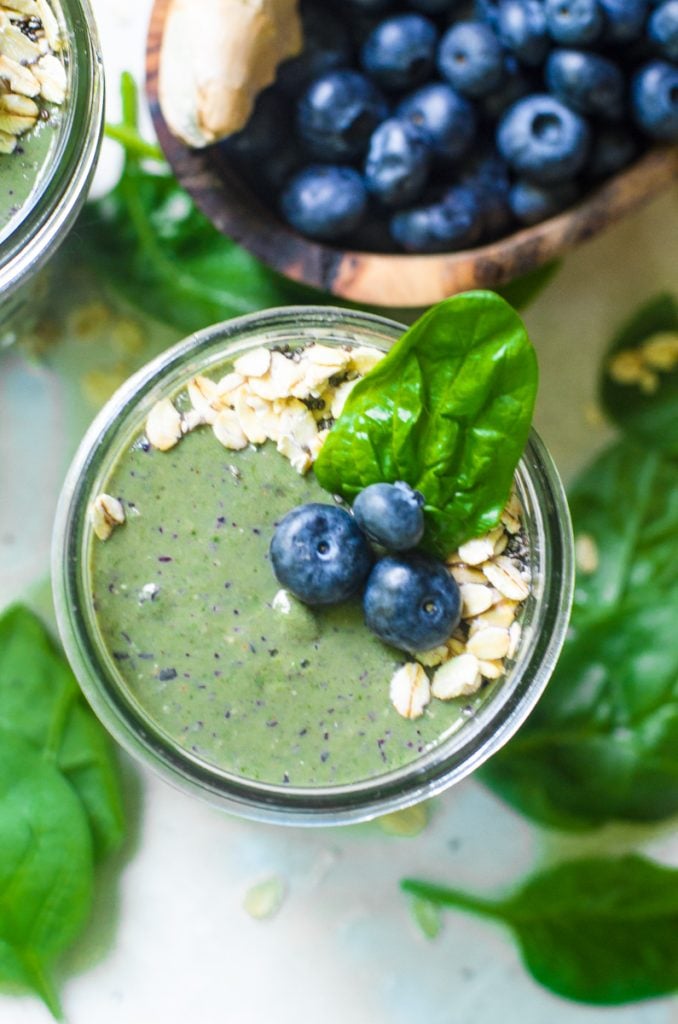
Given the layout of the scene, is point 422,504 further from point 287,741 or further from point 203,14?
point 203,14

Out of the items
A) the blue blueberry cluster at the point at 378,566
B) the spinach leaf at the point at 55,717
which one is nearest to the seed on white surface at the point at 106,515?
the blue blueberry cluster at the point at 378,566

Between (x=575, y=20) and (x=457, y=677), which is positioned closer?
(x=457, y=677)

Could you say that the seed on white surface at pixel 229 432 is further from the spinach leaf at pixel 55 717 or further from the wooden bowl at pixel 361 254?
the spinach leaf at pixel 55 717

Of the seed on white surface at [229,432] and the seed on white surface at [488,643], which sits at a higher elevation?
the seed on white surface at [229,432]

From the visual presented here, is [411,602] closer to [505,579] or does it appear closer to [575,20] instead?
[505,579]

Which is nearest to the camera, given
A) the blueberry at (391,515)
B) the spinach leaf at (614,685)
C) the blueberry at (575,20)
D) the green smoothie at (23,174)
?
the blueberry at (391,515)

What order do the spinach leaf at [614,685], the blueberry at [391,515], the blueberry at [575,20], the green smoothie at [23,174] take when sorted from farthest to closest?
the spinach leaf at [614,685] < the blueberry at [575,20] < the green smoothie at [23,174] < the blueberry at [391,515]

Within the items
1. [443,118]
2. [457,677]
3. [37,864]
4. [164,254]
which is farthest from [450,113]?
[37,864]
